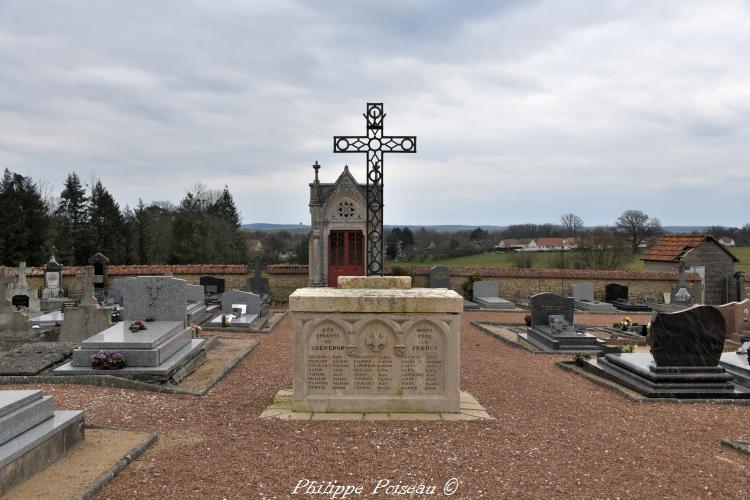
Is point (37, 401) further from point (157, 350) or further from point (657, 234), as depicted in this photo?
point (657, 234)

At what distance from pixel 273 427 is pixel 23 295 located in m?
16.7

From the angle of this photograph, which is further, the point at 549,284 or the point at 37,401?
the point at 549,284

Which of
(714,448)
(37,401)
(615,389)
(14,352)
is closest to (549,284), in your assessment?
(615,389)

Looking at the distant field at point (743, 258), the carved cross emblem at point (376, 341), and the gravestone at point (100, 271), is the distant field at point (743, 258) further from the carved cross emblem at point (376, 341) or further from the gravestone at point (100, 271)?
the gravestone at point (100, 271)

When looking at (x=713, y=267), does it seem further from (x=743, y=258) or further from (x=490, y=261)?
(x=743, y=258)

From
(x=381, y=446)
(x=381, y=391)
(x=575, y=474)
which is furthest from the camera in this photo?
(x=381, y=391)

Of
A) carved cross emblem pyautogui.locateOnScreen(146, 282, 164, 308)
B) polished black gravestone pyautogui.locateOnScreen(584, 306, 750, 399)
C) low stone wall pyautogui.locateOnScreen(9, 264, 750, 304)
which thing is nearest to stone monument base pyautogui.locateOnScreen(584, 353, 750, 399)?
polished black gravestone pyautogui.locateOnScreen(584, 306, 750, 399)

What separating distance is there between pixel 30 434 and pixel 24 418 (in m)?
0.16

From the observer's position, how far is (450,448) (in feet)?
18.7

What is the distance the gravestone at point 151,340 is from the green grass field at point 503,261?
25032 mm

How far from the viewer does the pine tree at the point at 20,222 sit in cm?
3167

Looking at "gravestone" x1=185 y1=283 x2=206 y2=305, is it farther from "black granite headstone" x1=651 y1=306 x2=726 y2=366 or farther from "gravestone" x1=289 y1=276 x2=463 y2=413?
"black granite headstone" x1=651 y1=306 x2=726 y2=366

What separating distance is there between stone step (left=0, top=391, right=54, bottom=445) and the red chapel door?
682 inches

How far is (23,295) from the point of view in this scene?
18672mm
